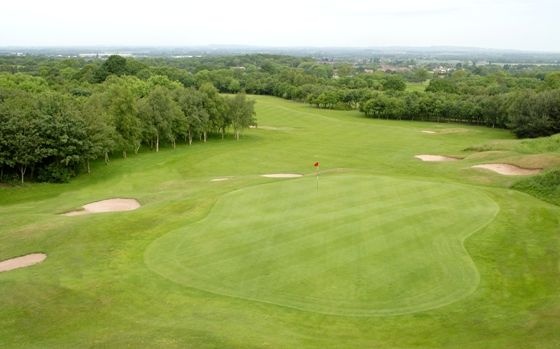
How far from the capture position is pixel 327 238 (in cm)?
2781

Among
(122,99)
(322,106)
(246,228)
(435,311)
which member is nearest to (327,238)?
(246,228)

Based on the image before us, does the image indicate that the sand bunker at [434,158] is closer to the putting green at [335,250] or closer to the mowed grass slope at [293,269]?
the mowed grass slope at [293,269]

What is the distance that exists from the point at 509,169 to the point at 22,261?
43300 mm

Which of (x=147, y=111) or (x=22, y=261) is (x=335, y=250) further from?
(x=147, y=111)

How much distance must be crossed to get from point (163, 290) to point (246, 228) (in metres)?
8.11

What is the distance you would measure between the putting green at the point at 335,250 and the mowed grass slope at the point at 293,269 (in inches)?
3.8

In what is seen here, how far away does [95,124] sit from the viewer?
5569 cm

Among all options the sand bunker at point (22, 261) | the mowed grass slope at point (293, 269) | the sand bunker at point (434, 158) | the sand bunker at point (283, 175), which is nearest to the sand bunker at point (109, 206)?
Result: the mowed grass slope at point (293, 269)

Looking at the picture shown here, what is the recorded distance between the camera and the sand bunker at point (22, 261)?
84.8ft

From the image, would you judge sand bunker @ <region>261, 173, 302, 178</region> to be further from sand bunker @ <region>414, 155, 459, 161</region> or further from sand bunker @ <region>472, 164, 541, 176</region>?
sand bunker @ <region>414, 155, 459, 161</region>

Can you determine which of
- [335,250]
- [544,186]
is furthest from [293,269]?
[544,186]

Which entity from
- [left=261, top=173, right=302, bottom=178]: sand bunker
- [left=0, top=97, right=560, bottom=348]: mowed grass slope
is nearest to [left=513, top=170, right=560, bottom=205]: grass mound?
[left=0, top=97, right=560, bottom=348]: mowed grass slope

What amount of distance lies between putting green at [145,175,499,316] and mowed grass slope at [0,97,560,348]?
3.8 inches

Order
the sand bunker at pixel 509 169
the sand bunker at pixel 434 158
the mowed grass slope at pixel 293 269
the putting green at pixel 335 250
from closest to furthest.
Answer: the mowed grass slope at pixel 293 269
the putting green at pixel 335 250
the sand bunker at pixel 509 169
the sand bunker at pixel 434 158
